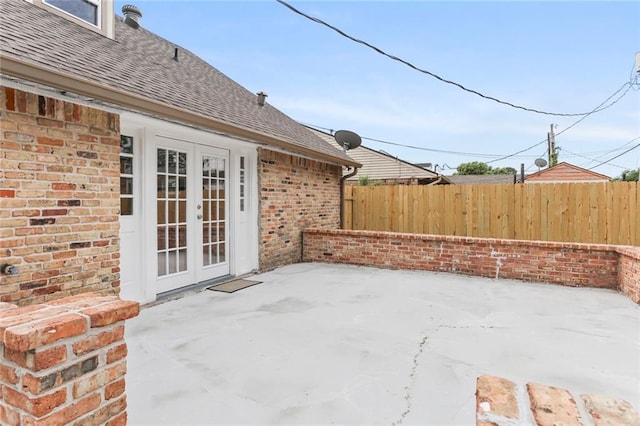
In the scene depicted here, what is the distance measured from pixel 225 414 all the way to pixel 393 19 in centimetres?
744

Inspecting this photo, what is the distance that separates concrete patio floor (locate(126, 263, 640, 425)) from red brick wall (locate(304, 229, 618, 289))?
0.53 m

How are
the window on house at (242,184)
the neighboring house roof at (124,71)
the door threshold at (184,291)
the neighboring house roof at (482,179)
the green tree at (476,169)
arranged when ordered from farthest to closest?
the green tree at (476,169) → the neighboring house roof at (482,179) → the window on house at (242,184) → the door threshold at (184,291) → the neighboring house roof at (124,71)

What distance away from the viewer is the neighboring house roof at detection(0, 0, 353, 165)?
305 centimetres

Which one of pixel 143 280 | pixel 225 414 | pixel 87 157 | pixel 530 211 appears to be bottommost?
pixel 225 414

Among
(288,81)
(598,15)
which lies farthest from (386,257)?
(288,81)

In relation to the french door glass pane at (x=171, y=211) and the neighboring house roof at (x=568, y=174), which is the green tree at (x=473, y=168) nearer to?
the neighboring house roof at (x=568, y=174)

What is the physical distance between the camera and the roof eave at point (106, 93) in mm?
2699

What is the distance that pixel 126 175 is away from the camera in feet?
14.2

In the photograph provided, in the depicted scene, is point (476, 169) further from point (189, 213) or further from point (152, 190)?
point (152, 190)

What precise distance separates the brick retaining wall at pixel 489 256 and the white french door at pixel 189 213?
94.0 inches

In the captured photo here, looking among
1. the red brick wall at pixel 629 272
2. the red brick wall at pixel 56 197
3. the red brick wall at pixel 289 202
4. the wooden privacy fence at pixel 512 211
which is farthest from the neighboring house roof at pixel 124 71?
the red brick wall at pixel 629 272

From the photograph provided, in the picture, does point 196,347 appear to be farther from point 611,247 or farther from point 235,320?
point 611,247

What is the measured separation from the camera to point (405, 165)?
14.6 meters

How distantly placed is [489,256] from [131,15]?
790 cm
